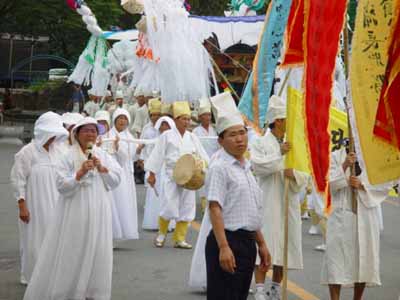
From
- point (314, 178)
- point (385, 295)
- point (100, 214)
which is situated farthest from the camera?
point (385, 295)

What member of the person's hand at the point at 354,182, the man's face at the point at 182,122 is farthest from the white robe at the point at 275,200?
the man's face at the point at 182,122

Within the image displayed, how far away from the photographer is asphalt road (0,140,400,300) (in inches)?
376

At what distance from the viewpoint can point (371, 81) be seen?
19.7 feet

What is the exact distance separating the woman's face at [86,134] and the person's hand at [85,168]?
28 cm

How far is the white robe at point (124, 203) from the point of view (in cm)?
1251

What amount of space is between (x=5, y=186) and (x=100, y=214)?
1064cm

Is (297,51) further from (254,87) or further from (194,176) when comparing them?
(194,176)

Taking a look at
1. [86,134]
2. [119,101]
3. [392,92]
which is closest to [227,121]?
[392,92]

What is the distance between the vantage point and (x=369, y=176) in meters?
6.11

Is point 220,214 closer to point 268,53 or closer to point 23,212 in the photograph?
point 268,53

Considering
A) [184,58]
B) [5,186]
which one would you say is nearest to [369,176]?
[184,58]

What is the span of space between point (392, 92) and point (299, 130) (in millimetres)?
2796

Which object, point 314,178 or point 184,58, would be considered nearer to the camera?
point 314,178

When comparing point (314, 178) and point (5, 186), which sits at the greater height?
point (314, 178)
